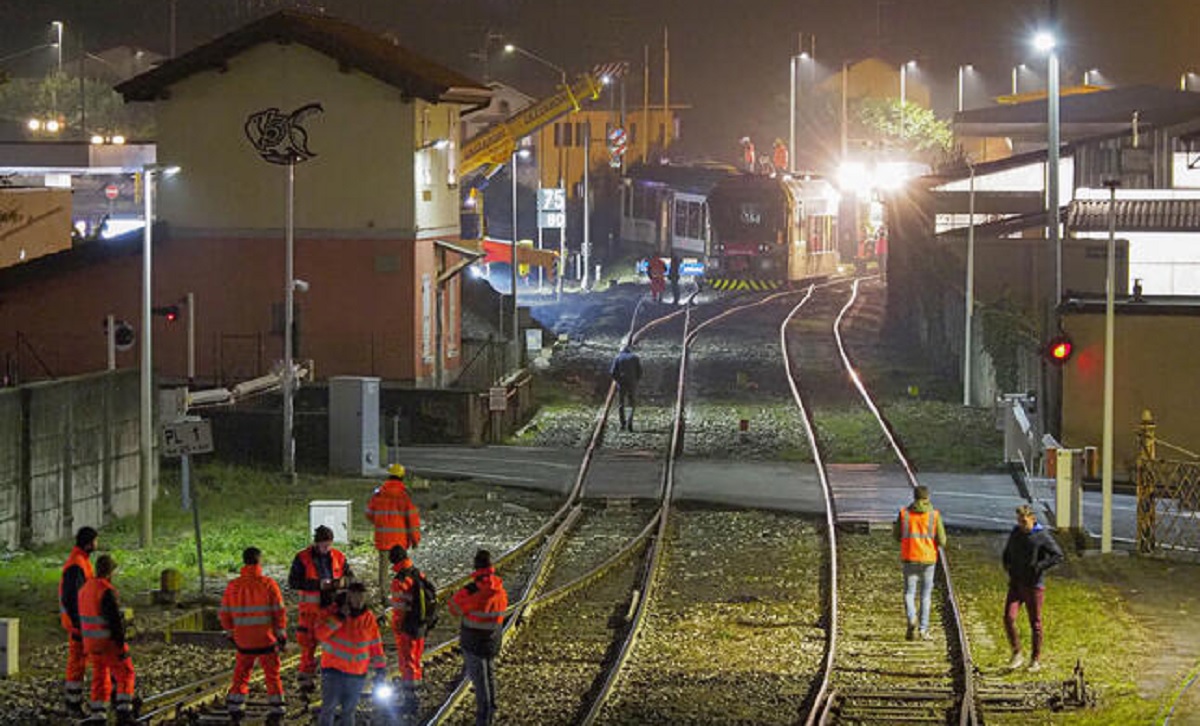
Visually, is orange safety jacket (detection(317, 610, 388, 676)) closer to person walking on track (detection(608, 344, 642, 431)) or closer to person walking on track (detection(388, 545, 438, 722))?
person walking on track (detection(388, 545, 438, 722))

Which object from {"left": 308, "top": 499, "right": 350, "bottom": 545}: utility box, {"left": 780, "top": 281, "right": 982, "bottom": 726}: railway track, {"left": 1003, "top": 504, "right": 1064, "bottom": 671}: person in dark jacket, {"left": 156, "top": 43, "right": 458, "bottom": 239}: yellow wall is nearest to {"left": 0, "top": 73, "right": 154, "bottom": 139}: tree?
{"left": 156, "top": 43, "right": 458, "bottom": 239}: yellow wall

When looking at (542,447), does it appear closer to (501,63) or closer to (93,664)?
(93,664)

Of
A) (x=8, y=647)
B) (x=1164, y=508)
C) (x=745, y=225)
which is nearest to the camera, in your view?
(x=8, y=647)

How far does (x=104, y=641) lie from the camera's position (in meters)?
14.7

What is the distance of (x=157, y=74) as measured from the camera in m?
40.6

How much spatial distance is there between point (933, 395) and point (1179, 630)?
872 inches

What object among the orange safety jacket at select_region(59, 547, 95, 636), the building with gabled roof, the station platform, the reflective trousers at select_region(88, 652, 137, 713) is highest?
the building with gabled roof

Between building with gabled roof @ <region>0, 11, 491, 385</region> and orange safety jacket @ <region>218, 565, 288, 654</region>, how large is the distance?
2565 cm

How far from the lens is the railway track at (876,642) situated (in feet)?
53.2

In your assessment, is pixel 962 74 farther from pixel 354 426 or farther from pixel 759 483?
pixel 354 426

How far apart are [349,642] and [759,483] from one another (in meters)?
17.5

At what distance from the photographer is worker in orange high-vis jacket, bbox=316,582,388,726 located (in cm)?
1384

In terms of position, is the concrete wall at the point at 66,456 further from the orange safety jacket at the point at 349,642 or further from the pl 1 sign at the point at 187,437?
the orange safety jacket at the point at 349,642

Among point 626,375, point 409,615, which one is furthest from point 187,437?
point 626,375
